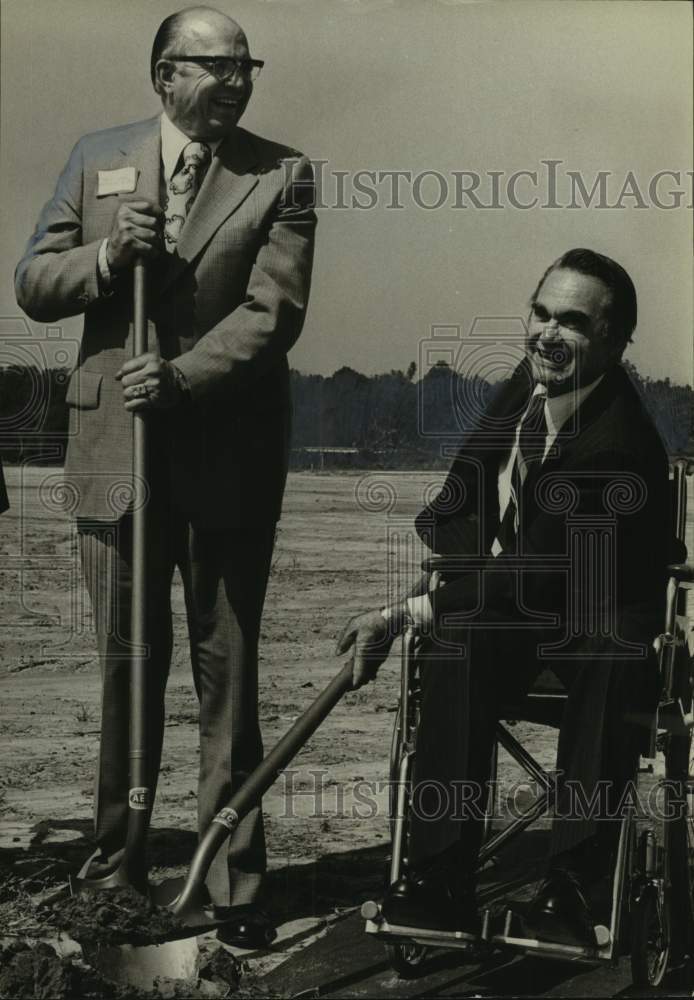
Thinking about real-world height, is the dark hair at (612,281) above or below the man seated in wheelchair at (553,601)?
above

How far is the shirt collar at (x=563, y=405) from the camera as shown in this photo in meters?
4.45

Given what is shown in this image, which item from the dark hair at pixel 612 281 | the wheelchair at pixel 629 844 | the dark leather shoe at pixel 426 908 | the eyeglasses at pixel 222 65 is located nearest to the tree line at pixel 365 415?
the dark hair at pixel 612 281

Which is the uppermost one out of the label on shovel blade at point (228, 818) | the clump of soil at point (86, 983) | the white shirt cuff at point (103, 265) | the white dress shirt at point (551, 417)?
the white shirt cuff at point (103, 265)

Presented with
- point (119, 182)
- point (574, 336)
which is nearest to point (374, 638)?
point (574, 336)

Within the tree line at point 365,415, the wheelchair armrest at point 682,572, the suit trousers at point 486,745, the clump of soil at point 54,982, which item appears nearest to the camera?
the suit trousers at point 486,745

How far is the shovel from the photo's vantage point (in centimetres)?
443

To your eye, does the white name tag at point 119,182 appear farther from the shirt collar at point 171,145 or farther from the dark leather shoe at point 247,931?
the dark leather shoe at point 247,931

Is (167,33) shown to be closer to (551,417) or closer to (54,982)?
(551,417)

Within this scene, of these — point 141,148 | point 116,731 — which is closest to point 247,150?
point 141,148

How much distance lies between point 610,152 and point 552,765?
187 centimetres

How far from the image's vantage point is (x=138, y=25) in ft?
14.8

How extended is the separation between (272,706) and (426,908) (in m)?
0.87

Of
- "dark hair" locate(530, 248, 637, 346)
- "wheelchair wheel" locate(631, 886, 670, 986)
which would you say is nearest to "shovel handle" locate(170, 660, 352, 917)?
"wheelchair wheel" locate(631, 886, 670, 986)

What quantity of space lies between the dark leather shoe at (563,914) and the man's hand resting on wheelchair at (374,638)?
75 cm
